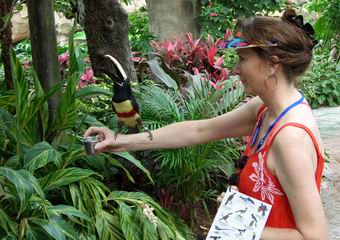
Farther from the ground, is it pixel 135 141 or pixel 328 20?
pixel 328 20

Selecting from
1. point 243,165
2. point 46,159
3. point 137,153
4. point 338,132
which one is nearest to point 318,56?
point 338,132

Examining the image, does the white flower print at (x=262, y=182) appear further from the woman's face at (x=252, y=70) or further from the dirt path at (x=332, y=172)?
the dirt path at (x=332, y=172)

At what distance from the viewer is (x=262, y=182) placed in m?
1.66

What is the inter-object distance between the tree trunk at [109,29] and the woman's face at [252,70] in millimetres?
3031

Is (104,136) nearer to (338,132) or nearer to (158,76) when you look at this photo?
(158,76)

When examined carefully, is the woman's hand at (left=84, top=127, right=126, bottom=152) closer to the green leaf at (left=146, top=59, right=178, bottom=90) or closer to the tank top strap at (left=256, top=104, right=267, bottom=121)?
the tank top strap at (left=256, top=104, right=267, bottom=121)

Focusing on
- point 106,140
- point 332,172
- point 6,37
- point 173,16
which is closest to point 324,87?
point 173,16

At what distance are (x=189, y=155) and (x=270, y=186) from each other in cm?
196

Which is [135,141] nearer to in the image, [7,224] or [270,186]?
[270,186]

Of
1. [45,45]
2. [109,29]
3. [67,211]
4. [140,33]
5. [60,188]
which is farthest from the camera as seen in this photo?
[140,33]

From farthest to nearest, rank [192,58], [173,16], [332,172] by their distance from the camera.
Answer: [173,16], [192,58], [332,172]

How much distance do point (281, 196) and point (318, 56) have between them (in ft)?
32.3

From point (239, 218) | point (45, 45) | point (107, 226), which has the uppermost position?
point (45, 45)

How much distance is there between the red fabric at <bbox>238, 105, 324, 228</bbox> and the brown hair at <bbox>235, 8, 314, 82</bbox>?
0.19 m
